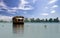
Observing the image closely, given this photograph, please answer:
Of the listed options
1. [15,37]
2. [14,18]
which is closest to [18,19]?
[14,18]

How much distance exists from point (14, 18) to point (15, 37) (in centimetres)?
642

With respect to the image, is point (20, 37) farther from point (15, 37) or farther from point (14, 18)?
point (14, 18)

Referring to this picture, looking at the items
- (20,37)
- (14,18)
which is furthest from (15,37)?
(14,18)

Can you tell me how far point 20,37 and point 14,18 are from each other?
6.45m

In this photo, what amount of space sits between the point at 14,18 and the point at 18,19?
374 millimetres

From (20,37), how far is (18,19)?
670cm

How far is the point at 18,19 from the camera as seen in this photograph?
11.2 meters

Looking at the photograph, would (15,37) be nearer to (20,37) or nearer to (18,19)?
(20,37)

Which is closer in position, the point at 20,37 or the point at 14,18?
the point at 20,37

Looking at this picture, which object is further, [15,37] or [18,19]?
[18,19]

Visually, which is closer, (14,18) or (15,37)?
(15,37)

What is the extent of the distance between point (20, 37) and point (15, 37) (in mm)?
135

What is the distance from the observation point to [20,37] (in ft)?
14.9

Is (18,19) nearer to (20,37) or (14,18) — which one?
(14,18)
